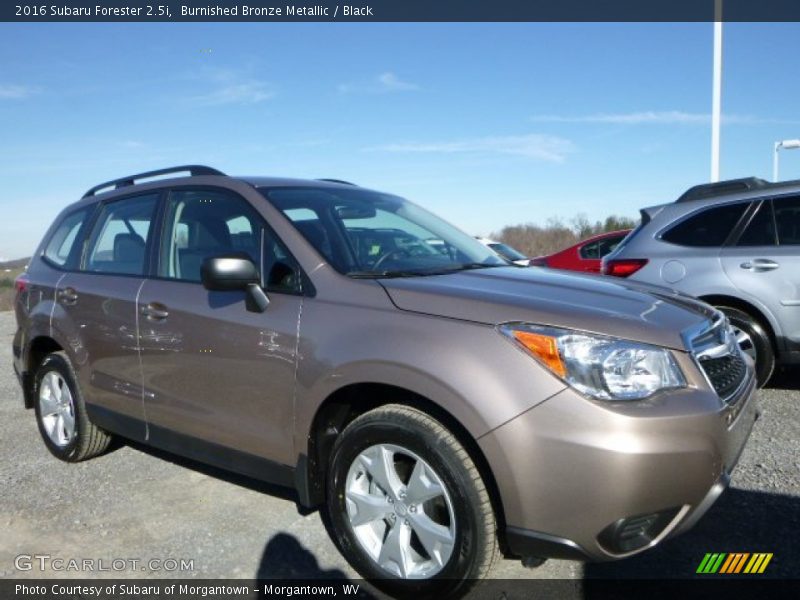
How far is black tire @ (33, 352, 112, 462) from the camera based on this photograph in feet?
14.1

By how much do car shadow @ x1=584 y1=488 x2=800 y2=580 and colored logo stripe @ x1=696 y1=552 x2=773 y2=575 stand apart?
25 mm

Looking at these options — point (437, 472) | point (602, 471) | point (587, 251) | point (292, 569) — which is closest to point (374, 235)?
point (437, 472)

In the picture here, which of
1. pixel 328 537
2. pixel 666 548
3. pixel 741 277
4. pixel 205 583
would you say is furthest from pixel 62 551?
pixel 741 277

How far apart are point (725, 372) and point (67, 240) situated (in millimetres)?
4177

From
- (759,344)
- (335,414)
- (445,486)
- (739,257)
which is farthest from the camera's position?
(739,257)

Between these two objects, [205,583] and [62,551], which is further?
[62,551]

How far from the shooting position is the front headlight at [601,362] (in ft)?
7.65

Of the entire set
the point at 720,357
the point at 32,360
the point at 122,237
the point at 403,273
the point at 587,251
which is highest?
the point at 122,237

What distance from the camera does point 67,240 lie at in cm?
467

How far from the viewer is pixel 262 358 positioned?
3.02 metres

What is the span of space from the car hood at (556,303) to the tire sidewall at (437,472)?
1.61 feet

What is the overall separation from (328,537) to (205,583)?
2.02 ft

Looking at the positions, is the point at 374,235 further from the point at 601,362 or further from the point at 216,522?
the point at 216,522

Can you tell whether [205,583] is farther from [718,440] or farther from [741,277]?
[741,277]
